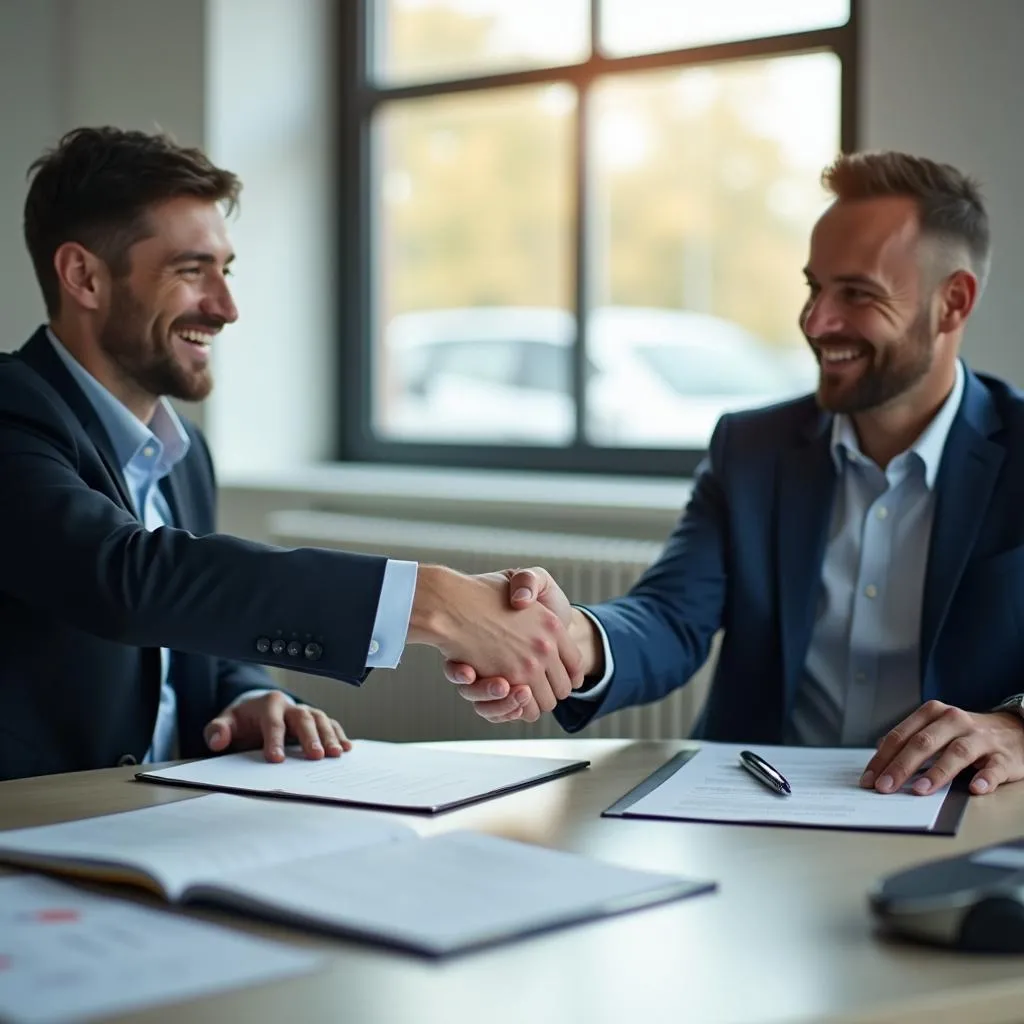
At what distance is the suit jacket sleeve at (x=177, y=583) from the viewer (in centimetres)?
147

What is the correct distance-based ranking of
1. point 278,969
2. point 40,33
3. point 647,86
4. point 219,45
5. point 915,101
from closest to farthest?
1. point 278,969
2. point 915,101
3. point 647,86
4. point 219,45
5. point 40,33

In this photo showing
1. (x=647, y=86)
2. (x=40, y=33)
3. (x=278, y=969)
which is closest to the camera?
(x=278, y=969)

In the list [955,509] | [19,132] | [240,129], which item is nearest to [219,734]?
[955,509]

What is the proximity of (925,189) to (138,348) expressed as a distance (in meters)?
1.18

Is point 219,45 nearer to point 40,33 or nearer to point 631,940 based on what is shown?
point 40,33

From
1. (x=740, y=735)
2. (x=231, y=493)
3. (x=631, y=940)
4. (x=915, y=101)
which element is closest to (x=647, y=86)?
(x=915, y=101)

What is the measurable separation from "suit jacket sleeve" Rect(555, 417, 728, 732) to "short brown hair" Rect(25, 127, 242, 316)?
86 cm

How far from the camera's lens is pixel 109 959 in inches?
35.5

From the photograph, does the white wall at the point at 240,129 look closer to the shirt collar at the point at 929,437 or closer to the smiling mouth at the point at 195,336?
the smiling mouth at the point at 195,336

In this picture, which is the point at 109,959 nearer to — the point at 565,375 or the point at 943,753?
the point at 943,753

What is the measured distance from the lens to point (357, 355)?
14.5 feet

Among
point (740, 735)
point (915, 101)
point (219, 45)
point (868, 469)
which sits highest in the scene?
point (219, 45)

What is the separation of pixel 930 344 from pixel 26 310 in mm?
2980

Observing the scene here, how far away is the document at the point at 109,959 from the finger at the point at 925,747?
0.70 m
